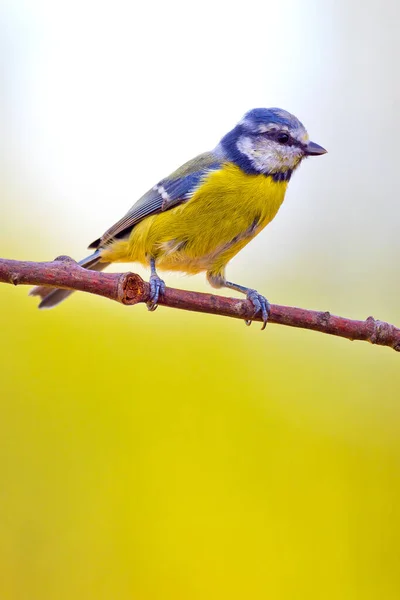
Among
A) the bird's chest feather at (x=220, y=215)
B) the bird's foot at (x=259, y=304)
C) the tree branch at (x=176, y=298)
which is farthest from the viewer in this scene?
the bird's chest feather at (x=220, y=215)

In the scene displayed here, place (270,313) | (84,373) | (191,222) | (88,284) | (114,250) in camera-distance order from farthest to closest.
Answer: (84,373)
(114,250)
(191,222)
(270,313)
(88,284)

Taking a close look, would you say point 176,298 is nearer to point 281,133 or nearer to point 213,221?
point 213,221

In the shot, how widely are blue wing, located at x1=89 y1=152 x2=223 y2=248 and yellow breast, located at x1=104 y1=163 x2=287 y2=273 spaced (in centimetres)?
3

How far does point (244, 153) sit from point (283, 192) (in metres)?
0.17

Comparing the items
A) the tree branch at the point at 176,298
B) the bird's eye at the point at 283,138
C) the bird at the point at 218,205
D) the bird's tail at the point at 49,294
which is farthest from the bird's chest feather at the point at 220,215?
the tree branch at the point at 176,298

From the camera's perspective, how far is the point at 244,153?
6.21ft

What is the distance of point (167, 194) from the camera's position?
1.89 metres

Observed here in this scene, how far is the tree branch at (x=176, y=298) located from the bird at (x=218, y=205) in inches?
16.2

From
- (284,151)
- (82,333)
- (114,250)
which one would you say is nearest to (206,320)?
(82,333)

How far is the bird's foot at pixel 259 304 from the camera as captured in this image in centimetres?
149

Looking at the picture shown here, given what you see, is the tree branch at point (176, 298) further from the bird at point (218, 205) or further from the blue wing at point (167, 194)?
the blue wing at point (167, 194)

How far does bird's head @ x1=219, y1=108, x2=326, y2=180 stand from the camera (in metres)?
1.84

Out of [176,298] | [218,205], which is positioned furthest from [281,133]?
[176,298]

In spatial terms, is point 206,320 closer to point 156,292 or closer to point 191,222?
point 191,222
